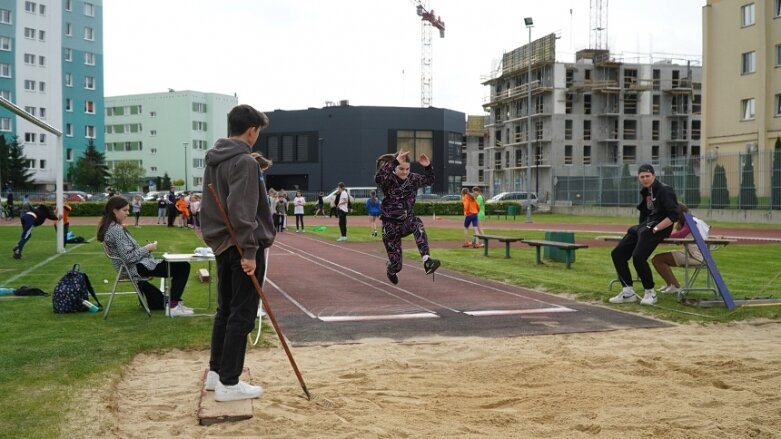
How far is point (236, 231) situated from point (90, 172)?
7894cm

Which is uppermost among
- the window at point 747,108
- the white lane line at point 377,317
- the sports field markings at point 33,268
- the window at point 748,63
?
the window at point 748,63

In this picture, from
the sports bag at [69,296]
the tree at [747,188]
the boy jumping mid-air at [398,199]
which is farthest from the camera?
the tree at [747,188]

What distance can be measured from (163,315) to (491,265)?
871 cm

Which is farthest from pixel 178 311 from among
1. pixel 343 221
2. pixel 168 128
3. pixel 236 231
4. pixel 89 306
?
pixel 168 128

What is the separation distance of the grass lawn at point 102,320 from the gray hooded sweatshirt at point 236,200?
5.43 ft

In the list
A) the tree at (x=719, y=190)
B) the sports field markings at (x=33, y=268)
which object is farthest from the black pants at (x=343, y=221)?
the tree at (x=719, y=190)

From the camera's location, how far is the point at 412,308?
9.92 meters

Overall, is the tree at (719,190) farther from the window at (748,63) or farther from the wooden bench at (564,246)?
the wooden bench at (564,246)

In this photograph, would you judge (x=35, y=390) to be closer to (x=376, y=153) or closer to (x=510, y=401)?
(x=510, y=401)

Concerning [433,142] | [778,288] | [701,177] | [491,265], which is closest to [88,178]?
[433,142]

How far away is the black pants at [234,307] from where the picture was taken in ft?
16.6

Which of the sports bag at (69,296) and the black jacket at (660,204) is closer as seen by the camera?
the sports bag at (69,296)

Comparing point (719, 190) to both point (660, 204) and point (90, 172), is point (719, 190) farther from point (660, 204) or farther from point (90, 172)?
point (90, 172)

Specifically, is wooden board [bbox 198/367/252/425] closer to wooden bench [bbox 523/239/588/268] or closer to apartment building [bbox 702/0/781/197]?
wooden bench [bbox 523/239/588/268]
